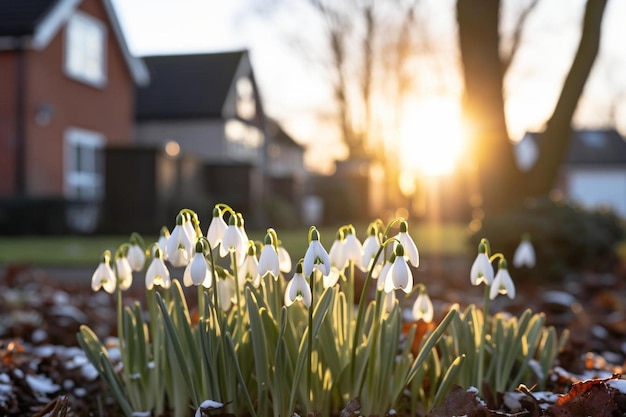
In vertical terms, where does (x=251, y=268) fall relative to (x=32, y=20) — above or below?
below

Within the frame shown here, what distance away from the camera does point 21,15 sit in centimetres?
1636

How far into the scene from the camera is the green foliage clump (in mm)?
6316

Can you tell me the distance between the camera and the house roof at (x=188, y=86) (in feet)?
93.2

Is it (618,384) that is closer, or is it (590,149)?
(618,384)

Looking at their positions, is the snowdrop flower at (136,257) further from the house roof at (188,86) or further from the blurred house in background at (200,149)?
the house roof at (188,86)

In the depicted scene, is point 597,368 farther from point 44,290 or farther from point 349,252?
point 44,290

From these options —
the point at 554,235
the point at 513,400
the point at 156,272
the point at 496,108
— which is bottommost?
the point at 513,400

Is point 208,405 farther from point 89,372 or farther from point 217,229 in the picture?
point 89,372

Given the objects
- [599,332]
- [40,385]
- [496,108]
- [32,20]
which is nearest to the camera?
[40,385]

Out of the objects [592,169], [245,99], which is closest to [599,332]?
[245,99]

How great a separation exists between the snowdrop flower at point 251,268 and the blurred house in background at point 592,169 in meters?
42.3

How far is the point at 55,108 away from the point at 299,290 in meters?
16.7

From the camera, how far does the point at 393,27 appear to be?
88.2ft

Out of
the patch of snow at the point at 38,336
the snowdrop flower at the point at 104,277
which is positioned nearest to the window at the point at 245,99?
the patch of snow at the point at 38,336
